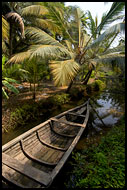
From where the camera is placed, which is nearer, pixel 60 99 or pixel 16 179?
pixel 16 179

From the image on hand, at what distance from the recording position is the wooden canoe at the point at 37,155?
1580mm

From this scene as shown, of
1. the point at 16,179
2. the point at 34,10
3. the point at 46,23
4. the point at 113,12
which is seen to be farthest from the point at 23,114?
the point at 46,23

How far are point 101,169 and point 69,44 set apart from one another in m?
6.71

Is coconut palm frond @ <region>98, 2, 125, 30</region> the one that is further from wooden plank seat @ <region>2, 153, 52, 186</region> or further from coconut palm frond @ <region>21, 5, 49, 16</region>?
wooden plank seat @ <region>2, 153, 52, 186</region>

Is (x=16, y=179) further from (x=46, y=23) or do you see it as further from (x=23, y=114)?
(x=46, y=23)

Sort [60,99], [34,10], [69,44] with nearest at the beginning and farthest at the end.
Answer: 1. [60,99]
2. [34,10]
3. [69,44]

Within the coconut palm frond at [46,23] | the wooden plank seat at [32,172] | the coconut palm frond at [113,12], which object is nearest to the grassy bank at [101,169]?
the wooden plank seat at [32,172]

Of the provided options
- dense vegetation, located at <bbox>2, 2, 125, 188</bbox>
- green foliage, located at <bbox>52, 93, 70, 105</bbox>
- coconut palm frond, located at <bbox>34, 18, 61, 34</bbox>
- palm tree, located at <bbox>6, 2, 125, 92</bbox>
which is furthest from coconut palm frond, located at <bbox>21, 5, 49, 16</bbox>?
green foliage, located at <bbox>52, 93, 70, 105</bbox>

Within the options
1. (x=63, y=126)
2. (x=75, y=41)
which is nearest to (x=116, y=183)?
(x=63, y=126)

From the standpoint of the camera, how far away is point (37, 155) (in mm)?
2322

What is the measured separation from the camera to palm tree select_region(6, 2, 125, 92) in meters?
4.24

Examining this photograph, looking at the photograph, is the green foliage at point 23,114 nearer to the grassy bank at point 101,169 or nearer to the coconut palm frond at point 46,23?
the grassy bank at point 101,169

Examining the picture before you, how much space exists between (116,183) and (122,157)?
627mm

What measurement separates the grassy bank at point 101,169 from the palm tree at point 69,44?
2.39 meters
